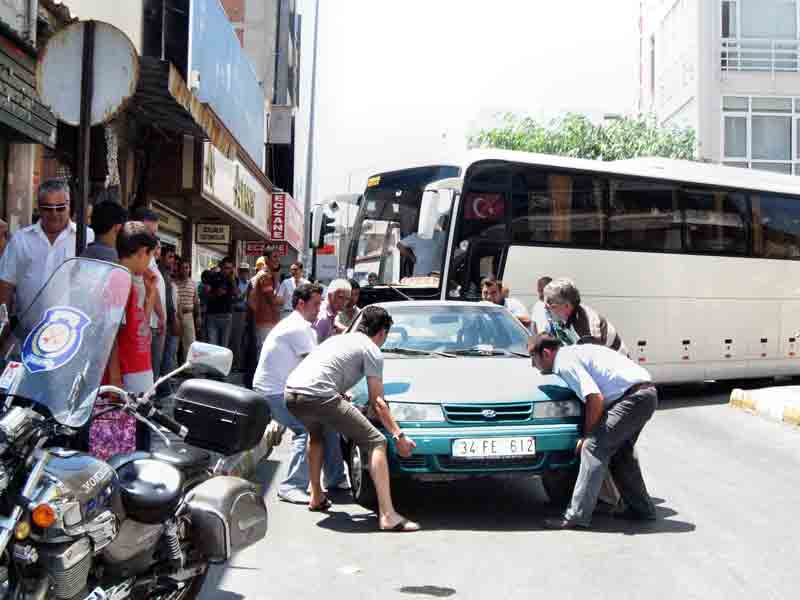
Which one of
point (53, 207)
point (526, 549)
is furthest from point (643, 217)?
point (53, 207)

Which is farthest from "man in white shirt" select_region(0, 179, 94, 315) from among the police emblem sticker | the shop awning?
the shop awning

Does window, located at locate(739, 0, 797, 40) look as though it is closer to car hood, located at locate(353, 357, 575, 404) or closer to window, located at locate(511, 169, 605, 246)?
window, located at locate(511, 169, 605, 246)

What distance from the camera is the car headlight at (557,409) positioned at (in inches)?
278

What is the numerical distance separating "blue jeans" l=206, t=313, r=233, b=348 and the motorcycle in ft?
35.9

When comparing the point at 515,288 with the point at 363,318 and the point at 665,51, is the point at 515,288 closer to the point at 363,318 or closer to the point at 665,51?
the point at 363,318

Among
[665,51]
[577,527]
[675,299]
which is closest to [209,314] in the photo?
[675,299]

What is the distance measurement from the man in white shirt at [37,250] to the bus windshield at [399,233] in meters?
8.73

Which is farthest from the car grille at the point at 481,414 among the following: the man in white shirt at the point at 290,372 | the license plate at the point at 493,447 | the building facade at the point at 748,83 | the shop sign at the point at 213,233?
the building facade at the point at 748,83

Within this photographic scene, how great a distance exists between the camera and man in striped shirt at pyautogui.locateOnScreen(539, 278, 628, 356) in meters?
7.59

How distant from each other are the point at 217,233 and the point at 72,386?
23.3 metres

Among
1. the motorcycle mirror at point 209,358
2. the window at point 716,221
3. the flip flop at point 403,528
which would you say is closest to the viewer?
the motorcycle mirror at point 209,358

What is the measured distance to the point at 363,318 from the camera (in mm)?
7070

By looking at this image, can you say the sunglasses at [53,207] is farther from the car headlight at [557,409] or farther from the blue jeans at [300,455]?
the car headlight at [557,409]

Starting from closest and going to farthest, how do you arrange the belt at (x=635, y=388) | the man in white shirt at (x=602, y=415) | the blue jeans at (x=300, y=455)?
the man in white shirt at (x=602, y=415) < the belt at (x=635, y=388) < the blue jeans at (x=300, y=455)
